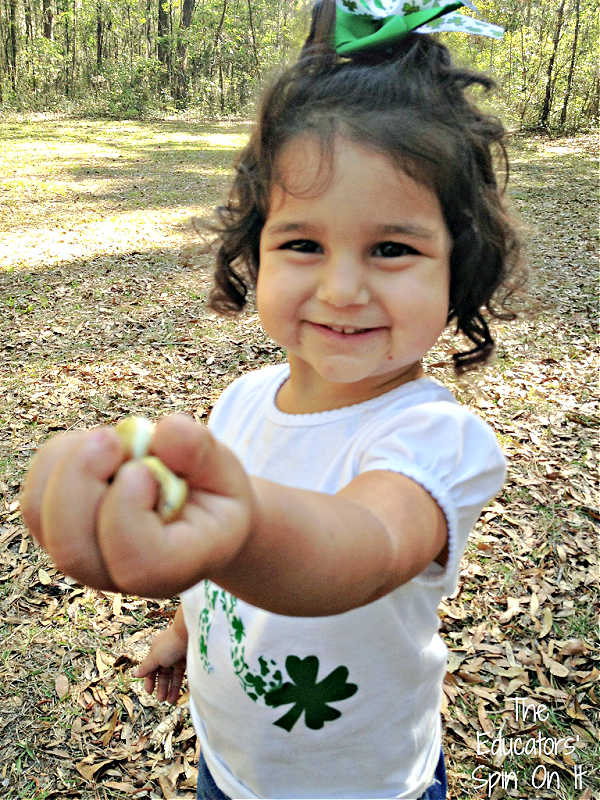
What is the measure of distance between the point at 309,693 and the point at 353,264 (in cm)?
83

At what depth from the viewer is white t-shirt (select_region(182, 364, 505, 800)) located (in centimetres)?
123

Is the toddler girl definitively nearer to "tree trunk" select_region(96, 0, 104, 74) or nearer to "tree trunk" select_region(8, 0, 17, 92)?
"tree trunk" select_region(8, 0, 17, 92)

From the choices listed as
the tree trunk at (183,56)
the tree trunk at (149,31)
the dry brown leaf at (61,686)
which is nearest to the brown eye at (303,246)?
the dry brown leaf at (61,686)

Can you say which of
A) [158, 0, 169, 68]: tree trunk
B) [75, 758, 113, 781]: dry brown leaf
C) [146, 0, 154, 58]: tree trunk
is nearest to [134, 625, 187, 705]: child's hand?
[75, 758, 113, 781]: dry brown leaf

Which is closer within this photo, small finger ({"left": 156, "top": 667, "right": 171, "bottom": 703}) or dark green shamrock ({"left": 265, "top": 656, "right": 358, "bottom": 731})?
dark green shamrock ({"left": 265, "top": 656, "right": 358, "bottom": 731})

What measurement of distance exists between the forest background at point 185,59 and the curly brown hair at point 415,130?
18.8 metres

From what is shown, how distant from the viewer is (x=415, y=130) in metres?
1.24

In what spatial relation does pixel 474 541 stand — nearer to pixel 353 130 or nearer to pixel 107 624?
pixel 107 624

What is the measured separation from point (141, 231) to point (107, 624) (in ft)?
25.8

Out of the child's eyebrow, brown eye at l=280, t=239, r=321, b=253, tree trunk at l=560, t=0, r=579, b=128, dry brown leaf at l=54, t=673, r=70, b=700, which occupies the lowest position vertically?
Answer: dry brown leaf at l=54, t=673, r=70, b=700

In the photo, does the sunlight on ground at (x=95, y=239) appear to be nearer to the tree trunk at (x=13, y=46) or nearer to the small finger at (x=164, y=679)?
the small finger at (x=164, y=679)

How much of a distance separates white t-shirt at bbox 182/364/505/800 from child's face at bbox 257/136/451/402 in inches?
5.1

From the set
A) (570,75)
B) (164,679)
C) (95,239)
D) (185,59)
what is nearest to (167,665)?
(164,679)

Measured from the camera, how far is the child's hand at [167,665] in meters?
1.85
